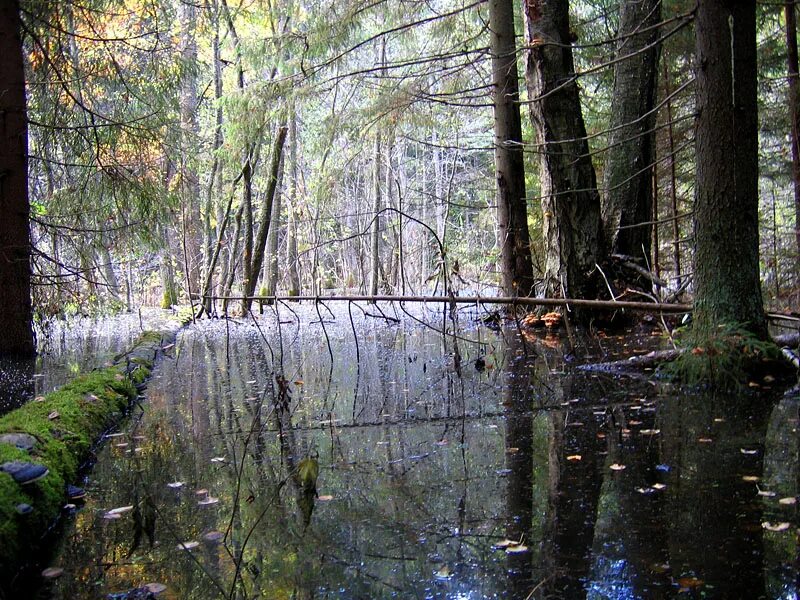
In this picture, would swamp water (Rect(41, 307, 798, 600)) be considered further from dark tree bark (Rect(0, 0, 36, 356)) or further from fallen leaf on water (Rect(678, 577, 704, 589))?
dark tree bark (Rect(0, 0, 36, 356))

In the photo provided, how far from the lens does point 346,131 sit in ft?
34.5

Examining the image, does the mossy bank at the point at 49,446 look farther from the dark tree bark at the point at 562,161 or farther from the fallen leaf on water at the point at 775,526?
the dark tree bark at the point at 562,161

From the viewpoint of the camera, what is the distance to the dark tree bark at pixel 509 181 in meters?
9.36

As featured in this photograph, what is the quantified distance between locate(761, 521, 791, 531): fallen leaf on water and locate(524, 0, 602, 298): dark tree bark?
5.73 metres

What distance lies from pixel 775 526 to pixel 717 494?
1.23 feet

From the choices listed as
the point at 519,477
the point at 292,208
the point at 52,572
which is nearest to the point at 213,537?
the point at 52,572

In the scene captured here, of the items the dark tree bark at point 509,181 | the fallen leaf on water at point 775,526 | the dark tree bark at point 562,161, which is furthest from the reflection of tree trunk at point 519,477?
the dark tree bark at point 509,181

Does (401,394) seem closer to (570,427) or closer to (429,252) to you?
→ (570,427)

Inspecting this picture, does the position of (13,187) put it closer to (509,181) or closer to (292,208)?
(509,181)

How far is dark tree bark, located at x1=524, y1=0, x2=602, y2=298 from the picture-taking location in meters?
8.11

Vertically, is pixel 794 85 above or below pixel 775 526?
above

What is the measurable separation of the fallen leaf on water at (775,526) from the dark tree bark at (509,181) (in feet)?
22.6

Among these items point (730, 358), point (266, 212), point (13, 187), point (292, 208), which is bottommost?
point (730, 358)

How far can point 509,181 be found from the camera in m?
9.51
